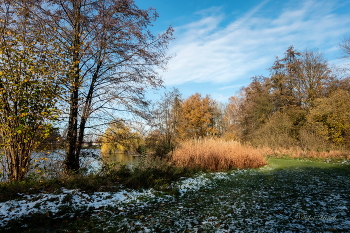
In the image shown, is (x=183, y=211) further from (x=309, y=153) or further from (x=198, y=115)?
(x=198, y=115)

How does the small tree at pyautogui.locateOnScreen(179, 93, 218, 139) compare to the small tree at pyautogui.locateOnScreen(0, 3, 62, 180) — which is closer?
the small tree at pyautogui.locateOnScreen(0, 3, 62, 180)

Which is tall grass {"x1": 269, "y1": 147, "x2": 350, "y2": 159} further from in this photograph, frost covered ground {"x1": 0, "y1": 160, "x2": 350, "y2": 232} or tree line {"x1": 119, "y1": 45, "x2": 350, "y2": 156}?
frost covered ground {"x1": 0, "y1": 160, "x2": 350, "y2": 232}

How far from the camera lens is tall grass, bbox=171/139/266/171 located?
1069cm

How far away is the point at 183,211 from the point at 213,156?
664cm

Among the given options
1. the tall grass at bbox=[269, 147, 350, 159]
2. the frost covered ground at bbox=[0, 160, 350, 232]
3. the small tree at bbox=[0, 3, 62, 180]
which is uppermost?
the small tree at bbox=[0, 3, 62, 180]

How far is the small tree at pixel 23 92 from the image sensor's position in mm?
5223

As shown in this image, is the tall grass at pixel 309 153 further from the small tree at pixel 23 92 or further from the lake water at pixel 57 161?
the small tree at pixel 23 92

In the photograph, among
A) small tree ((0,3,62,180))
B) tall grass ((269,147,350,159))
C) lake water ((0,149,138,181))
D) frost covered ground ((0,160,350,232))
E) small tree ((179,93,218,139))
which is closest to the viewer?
frost covered ground ((0,160,350,232))

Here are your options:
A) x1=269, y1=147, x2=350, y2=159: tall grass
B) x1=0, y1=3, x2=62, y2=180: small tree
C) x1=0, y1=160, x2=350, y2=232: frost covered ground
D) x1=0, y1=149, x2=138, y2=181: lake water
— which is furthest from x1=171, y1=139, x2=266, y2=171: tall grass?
x1=269, y1=147, x2=350, y2=159: tall grass

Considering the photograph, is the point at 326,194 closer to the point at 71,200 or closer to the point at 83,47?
the point at 71,200

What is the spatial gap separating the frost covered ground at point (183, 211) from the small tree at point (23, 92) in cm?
189

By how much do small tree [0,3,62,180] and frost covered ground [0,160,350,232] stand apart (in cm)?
189

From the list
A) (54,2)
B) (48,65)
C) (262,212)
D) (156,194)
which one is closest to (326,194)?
(262,212)

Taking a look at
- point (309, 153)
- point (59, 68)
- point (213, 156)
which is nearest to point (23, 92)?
point (59, 68)
